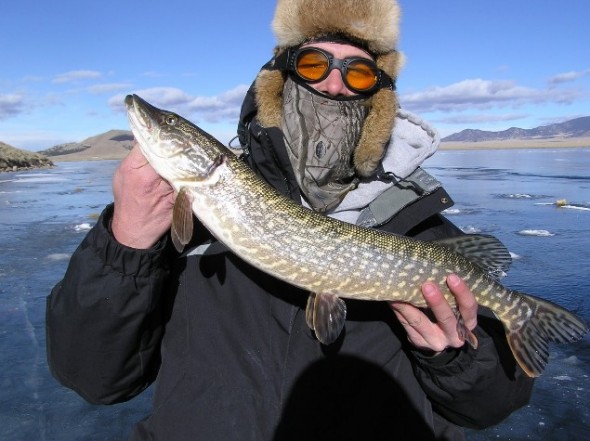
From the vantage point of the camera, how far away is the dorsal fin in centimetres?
250

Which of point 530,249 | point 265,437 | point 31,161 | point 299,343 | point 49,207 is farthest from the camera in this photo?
point 31,161

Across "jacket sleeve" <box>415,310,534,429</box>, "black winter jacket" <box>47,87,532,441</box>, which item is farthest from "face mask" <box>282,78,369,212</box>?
"jacket sleeve" <box>415,310,534,429</box>

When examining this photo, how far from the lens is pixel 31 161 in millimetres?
37906

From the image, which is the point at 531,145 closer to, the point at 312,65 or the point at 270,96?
the point at 312,65

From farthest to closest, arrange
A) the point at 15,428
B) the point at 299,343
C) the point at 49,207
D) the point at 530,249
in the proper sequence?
the point at 49,207
the point at 530,249
the point at 15,428
the point at 299,343

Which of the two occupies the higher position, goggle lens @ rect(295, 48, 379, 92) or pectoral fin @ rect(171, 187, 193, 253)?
goggle lens @ rect(295, 48, 379, 92)

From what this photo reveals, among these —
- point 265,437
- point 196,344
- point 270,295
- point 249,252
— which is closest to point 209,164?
point 249,252

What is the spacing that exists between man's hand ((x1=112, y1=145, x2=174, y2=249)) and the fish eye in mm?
321

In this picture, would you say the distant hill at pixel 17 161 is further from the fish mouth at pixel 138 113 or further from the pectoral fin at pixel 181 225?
the pectoral fin at pixel 181 225

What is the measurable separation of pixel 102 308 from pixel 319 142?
4.39 feet

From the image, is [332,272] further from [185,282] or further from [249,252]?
[185,282]

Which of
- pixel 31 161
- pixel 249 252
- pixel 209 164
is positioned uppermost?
pixel 209 164

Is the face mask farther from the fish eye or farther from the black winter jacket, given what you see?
the fish eye

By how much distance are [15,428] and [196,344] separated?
2.60m
